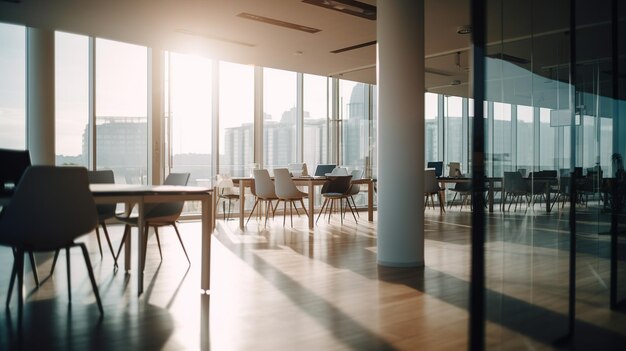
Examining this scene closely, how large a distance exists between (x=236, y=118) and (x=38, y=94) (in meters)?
3.66

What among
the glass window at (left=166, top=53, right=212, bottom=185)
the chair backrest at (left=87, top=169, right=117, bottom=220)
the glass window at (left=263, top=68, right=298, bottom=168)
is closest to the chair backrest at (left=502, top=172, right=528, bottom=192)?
the chair backrest at (left=87, top=169, right=117, bottom=220)

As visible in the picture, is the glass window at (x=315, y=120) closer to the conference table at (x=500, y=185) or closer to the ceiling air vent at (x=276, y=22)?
the ceiling air vent at (x=276, y=22)

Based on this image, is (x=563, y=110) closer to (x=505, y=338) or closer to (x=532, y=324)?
(x=532, y=324)

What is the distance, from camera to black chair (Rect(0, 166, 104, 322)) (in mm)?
2914

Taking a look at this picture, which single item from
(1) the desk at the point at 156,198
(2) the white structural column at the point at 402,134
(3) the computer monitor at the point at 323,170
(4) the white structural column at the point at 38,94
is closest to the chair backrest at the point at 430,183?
(3) the computer monitor at the point at 323,170

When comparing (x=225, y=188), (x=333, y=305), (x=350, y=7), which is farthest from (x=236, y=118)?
(x=333, y=305)

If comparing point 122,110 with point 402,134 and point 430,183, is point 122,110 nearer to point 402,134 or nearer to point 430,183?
point 402,134

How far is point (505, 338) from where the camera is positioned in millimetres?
2174

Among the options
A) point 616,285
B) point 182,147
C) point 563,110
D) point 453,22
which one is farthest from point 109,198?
point 182,147

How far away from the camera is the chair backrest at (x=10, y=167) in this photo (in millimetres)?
4246

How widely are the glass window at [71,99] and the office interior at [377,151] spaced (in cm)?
3

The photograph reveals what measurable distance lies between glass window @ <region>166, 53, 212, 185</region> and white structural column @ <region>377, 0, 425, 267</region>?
215 inches

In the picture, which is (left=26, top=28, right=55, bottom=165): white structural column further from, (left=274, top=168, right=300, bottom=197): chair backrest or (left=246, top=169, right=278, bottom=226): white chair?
(left=274, top=168, right=300, bottom=197): chair backrest

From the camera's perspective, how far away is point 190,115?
9.48 metres
